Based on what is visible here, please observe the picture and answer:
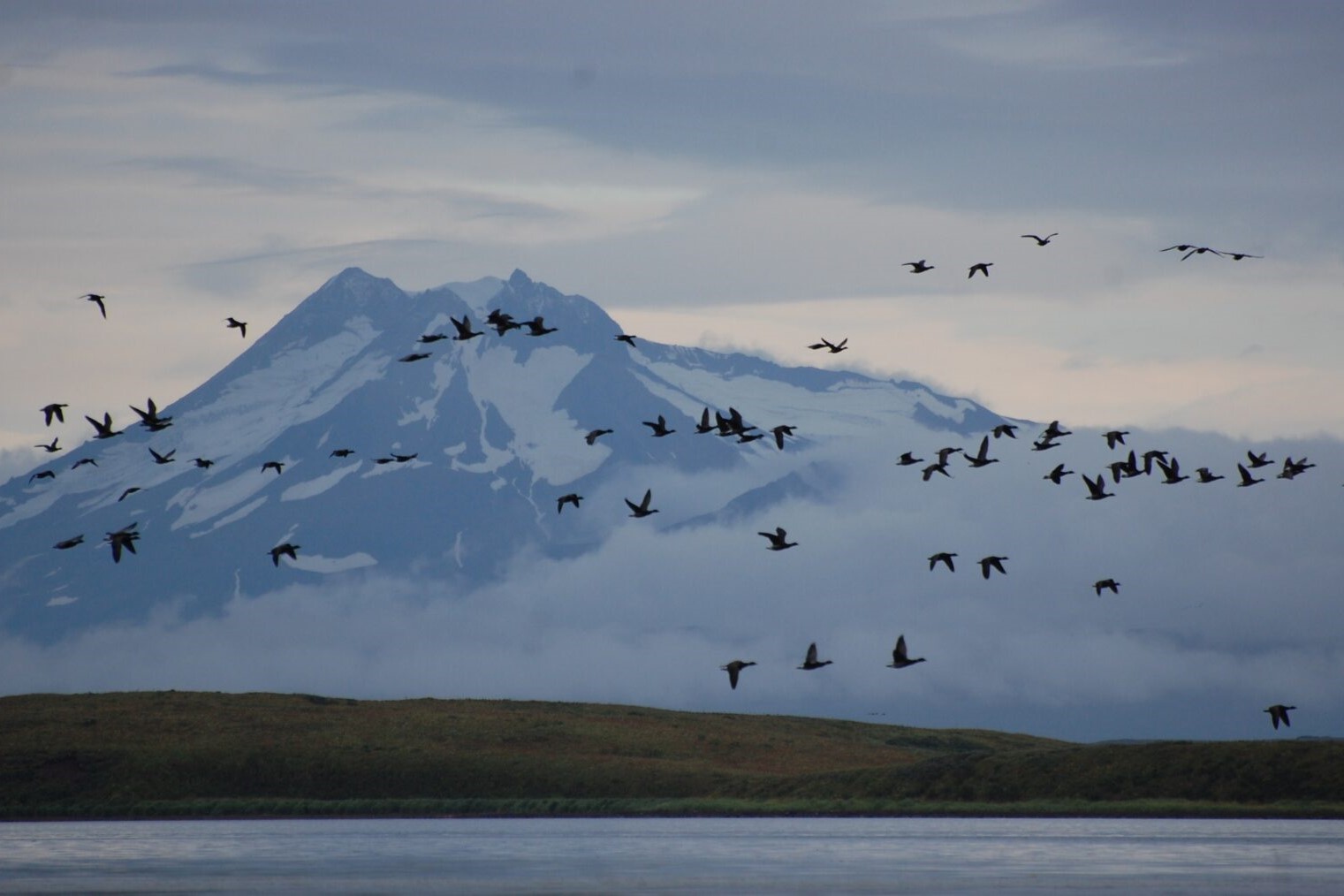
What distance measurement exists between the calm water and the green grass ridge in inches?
249

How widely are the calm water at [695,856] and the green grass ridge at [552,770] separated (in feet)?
20.7

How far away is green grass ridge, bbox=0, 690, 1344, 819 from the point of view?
112 metres

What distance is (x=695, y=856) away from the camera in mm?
79938

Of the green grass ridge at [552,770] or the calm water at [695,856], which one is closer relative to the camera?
the calm water at [695,856]

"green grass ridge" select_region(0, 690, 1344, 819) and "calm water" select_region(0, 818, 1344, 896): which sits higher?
"green grass ridge" select_region(0, 690, 1344, 819)

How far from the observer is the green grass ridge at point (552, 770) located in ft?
368

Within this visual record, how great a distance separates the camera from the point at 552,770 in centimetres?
13050

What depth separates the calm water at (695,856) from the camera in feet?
216

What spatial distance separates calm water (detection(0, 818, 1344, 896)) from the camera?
216ft

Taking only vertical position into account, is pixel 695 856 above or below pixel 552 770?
below

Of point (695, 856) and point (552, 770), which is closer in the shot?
point (695, 856)

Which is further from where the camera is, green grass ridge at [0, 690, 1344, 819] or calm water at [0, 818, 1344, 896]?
green grass ridge at [0, 690, 1344, 819]

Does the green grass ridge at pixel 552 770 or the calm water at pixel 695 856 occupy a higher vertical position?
the green grass ridge at pixel 552 770

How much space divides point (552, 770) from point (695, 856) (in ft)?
169
